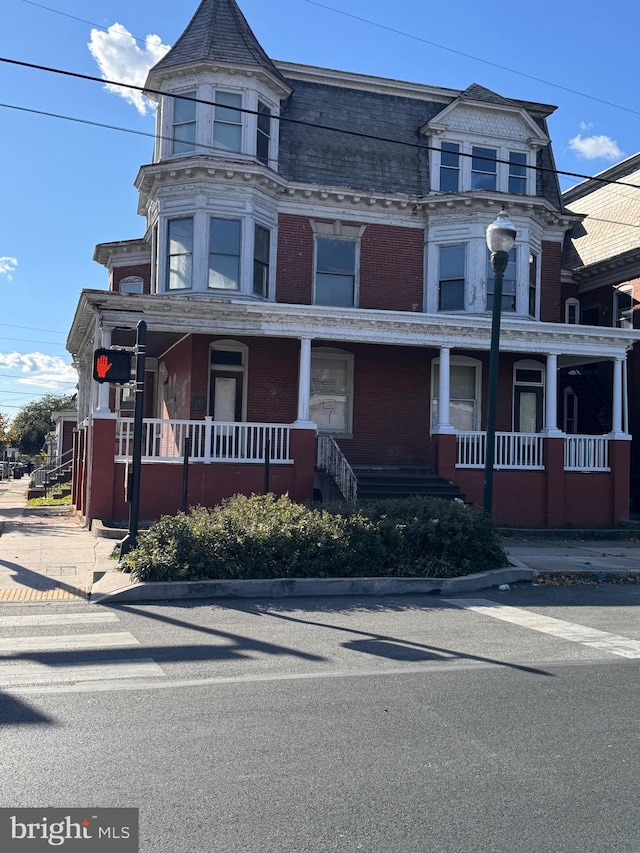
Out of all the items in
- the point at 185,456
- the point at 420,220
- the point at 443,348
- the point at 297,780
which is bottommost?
the point at 297,780

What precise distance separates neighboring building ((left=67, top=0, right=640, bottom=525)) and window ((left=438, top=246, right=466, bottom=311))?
4 cm

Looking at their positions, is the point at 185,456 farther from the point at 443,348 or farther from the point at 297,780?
the point at 297,780

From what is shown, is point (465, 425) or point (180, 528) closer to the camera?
point (180, 528)

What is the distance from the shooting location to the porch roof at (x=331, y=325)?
16.5 metres

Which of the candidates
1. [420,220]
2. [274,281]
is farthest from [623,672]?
[420,220]

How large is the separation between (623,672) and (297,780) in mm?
3652

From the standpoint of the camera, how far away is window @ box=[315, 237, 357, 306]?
20516mm

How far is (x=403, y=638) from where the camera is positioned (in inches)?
314

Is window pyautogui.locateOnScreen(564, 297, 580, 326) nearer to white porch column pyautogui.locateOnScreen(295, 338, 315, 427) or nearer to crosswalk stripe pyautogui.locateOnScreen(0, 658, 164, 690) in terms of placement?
white porch column pyautogui.locateOnScreen(295, 338, 315, 427)

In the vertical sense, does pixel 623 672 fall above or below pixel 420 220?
below

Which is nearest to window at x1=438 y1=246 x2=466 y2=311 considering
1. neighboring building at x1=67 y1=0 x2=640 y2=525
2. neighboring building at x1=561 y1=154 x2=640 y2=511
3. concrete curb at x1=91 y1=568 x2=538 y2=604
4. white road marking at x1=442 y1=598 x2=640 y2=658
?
neighboring building at x1=67 y1=0 x2=640 y2=525

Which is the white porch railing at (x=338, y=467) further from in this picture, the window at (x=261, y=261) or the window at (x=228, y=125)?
the window at (x=228, y=125)

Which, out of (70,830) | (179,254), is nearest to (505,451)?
(179,254)

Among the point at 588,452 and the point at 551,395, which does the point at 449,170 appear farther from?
the point at 588,452
